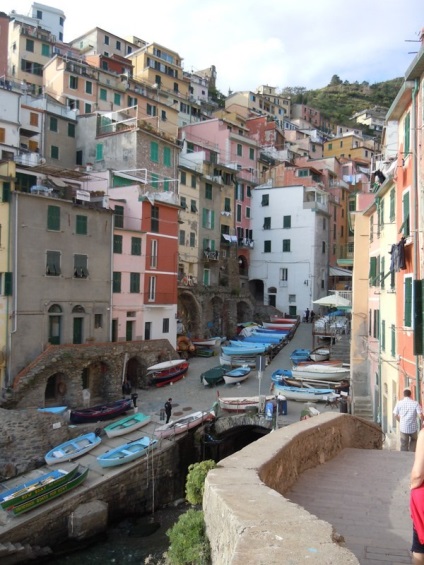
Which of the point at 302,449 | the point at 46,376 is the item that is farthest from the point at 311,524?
the point at 46,376

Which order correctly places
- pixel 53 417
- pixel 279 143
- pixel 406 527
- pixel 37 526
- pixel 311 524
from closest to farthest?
pixel 311 524 < pixel 406 527 < pixel 37 526 < pixel 53 417 < pixel 279 143

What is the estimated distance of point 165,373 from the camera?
3700cm

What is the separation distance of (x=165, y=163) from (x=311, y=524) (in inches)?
1801

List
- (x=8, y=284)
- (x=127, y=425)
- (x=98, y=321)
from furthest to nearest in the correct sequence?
(x=98, y=321)
(x=8, y=284)
(x=127, y=425)

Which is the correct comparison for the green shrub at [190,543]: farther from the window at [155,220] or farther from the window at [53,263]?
the window at [155,220]

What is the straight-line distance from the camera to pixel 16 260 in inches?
1185

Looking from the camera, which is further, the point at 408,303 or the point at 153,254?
the point at 153,254

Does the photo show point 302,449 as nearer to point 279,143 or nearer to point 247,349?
point 247,349

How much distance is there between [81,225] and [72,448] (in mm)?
15498

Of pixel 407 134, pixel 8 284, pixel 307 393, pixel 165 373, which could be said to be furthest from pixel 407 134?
pixel 165 373

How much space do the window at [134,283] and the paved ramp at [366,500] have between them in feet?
93.8


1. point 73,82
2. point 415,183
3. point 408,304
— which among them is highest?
point 73,82

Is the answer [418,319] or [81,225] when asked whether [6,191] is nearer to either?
[81,225]

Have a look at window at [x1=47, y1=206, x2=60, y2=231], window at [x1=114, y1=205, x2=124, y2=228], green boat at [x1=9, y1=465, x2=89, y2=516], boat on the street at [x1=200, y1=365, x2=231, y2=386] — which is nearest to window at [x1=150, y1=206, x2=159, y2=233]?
window at [x1=114, y1=205, x2=124, y2=228]
